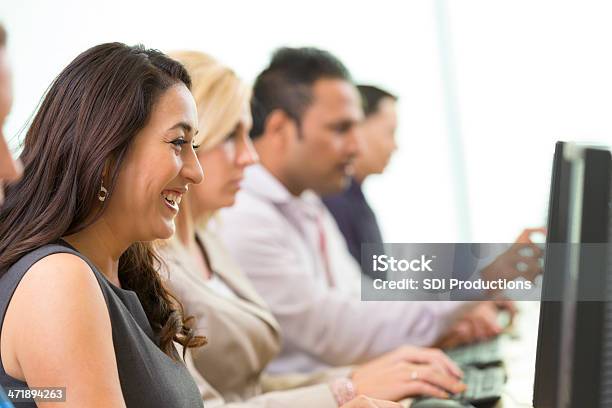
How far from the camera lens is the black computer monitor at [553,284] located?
102 centimetres

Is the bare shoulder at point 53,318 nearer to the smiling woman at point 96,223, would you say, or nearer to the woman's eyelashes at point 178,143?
the smiling woman at point 96,223

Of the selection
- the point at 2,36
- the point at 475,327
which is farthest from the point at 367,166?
the point at 2,36

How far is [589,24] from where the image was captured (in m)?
3.06

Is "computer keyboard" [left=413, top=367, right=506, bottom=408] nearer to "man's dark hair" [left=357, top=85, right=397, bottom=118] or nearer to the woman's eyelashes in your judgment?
the woman's eyelashes

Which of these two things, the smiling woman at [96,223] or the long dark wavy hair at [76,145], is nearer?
the smiling woman at [96,223]

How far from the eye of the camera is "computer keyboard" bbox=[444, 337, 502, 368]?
2242mm

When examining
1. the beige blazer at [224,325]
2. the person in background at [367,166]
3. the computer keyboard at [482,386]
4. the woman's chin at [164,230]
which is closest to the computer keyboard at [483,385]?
the computer keyboard at [482,386]

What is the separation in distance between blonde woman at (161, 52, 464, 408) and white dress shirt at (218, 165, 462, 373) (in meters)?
0.29

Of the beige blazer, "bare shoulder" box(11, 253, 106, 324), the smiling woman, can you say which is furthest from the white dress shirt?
"bare shoulder" box(11, 253, 106, 324)

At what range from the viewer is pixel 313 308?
293cm

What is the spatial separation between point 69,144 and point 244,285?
1.32m

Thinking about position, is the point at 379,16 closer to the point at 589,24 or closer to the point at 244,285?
A: the point at 589,24

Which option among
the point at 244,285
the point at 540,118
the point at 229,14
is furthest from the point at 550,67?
the point at 244,285

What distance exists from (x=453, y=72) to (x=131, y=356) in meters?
2.36
